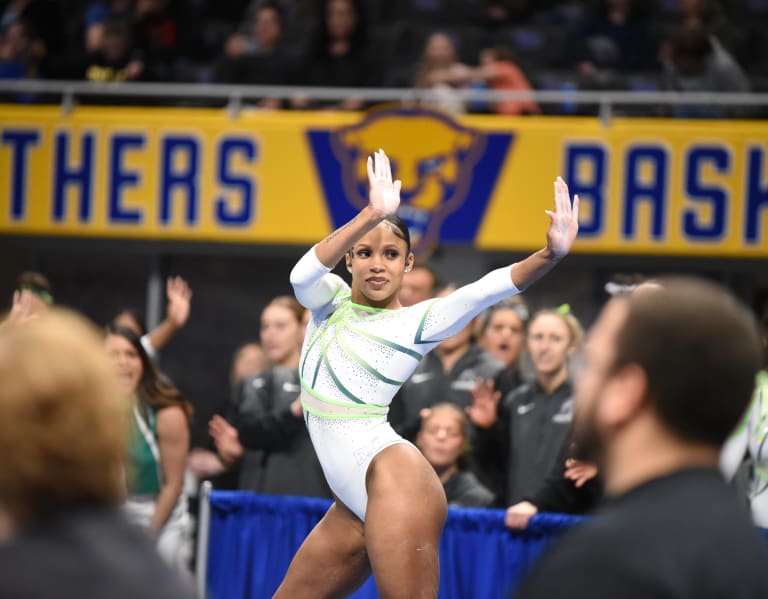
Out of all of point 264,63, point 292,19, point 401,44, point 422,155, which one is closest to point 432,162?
point 422,155

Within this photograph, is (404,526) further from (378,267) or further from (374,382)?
(378,267)

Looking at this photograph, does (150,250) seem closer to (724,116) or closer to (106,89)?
(106,89)

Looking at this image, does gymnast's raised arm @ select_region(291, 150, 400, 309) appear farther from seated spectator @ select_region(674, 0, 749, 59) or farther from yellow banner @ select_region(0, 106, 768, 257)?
seated spectator @ select_region(674, 0, 749, 59)

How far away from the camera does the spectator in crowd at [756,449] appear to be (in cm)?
534

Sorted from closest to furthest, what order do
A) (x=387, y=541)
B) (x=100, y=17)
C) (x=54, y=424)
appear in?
(x=54, y=424) < (x=387, y=541) < (x=100, y=17)

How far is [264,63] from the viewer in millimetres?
10117

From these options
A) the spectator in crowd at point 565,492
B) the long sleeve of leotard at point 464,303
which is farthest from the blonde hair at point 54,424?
the spectator in crowd at point 565,492

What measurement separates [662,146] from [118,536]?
8096 millimetres

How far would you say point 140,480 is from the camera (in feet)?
20.7

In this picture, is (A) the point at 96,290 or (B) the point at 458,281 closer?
(B) the point at 458,281

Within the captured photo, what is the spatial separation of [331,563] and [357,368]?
71 centimetres

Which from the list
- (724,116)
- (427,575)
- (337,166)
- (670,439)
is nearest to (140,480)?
(427,575)

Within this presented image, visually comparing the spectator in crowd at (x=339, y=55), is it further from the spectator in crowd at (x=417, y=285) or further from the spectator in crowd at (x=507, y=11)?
the spectator in crowd at (x=417, y=285)

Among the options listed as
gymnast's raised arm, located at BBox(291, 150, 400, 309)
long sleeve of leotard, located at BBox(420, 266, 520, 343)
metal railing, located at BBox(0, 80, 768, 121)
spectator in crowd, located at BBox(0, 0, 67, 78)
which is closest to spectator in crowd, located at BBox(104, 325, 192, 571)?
gymnast's raised arm, located at BBox(291, 150, 400, 309)
